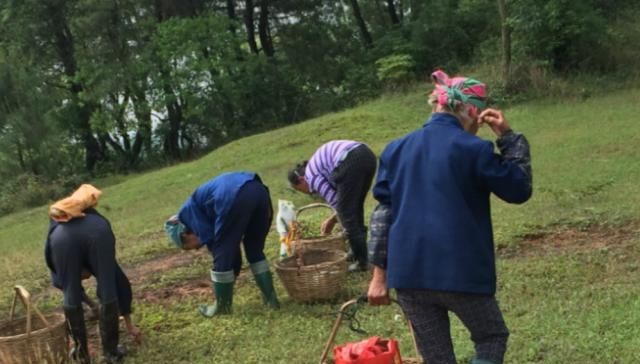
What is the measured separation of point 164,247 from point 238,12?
81.9 feet

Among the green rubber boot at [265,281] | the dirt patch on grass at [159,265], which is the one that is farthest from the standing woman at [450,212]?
the dirt patch on grass at [159,265]

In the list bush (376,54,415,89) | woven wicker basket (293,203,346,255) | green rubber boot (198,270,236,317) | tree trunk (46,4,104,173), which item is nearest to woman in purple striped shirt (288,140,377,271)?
woven wicker basket (293,203,346,255)

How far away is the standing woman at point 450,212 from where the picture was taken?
10.1ft

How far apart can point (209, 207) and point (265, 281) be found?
2.53 ft

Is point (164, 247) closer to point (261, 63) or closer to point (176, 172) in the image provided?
point (176, 172)

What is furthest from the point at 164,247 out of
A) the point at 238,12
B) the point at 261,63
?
the point at 238,12

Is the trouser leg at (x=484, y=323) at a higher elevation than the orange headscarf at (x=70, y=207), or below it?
below

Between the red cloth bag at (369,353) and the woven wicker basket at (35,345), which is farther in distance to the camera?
the woven wicker basket at (35,345)

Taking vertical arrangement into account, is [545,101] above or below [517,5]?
below

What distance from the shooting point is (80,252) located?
5246mm

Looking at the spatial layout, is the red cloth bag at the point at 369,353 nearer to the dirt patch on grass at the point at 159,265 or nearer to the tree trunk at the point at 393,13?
the dirt patch on grass at the point at 159,265

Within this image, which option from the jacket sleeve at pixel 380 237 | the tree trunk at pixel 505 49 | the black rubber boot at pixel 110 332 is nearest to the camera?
the jacket sleeve at pixel 380 237

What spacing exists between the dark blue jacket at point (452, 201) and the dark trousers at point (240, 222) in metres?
2.82

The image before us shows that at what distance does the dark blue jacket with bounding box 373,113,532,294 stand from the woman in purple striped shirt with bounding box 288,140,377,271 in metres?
3.44
